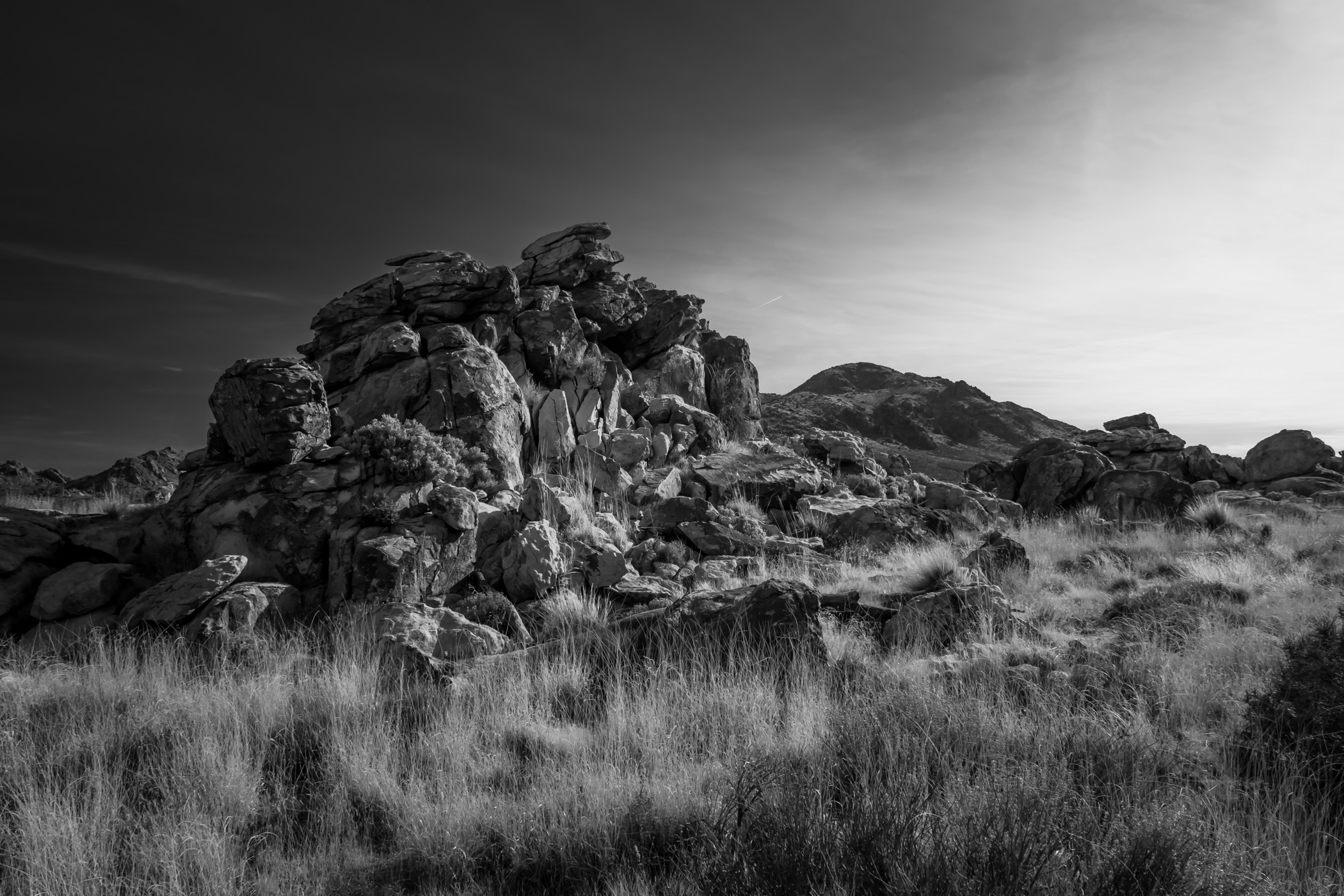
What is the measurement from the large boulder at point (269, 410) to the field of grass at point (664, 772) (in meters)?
4.21

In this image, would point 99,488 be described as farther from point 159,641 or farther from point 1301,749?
point 1301,749

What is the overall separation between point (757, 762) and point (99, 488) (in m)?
26.2

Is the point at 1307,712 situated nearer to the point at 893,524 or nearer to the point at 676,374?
the point at 893,524

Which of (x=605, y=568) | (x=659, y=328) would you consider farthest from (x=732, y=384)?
(x=605, y=568)

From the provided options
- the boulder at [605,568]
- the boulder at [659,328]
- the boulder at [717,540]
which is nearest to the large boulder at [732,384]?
the boulder at [659,328]

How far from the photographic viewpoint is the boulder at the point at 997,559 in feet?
38.6

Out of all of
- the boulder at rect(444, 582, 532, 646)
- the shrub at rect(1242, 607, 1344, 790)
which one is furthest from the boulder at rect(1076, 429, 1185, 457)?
the boulder at rect(444, 582, 532, 646)

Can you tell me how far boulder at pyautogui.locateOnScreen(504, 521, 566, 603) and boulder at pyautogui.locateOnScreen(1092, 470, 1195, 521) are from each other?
16968 millimetres

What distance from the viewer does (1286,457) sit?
27.7m

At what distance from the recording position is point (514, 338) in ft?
65.5

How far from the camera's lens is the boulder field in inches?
366

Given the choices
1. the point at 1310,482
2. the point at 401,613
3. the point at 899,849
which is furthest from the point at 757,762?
the point at 1310,482

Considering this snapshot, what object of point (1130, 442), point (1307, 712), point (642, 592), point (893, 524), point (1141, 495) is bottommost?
point (1307, 712)

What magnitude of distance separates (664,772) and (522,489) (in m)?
11.1
